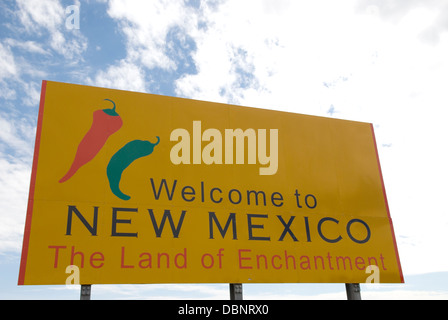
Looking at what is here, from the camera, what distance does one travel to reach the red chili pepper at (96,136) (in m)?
7.81

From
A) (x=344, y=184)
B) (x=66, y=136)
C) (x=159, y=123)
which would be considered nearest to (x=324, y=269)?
(x=344, y=184)

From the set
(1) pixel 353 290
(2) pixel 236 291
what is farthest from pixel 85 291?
(1) pixel 353 290

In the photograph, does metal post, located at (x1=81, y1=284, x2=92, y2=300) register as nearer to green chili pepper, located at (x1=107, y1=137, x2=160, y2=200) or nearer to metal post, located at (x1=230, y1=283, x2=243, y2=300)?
green chili pepper, located at (x1=107, y1=137, x2=160, y2=200)

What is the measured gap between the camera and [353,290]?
862 cm

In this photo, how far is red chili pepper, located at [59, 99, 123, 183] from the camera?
7808mm

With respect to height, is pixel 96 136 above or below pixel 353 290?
above

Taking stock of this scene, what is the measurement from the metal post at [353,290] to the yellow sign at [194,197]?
0.14 m

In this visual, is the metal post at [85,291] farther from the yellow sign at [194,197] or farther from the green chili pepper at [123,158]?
the green chili pepper at [123,158]

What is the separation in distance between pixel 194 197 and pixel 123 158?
5.12 ft

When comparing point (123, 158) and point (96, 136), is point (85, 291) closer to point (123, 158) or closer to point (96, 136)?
point (123, 158)

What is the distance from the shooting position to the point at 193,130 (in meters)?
8.89

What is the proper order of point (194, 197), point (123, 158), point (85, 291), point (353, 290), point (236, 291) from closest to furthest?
1. point (85, 291)
2. point (236, 291)
3. point (123, 158)
4. point (194, 197)
5. point (353, 290)

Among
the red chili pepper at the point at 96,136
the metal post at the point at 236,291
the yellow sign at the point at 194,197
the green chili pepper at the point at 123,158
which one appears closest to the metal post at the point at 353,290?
the yellow sign at the point at 194,197
